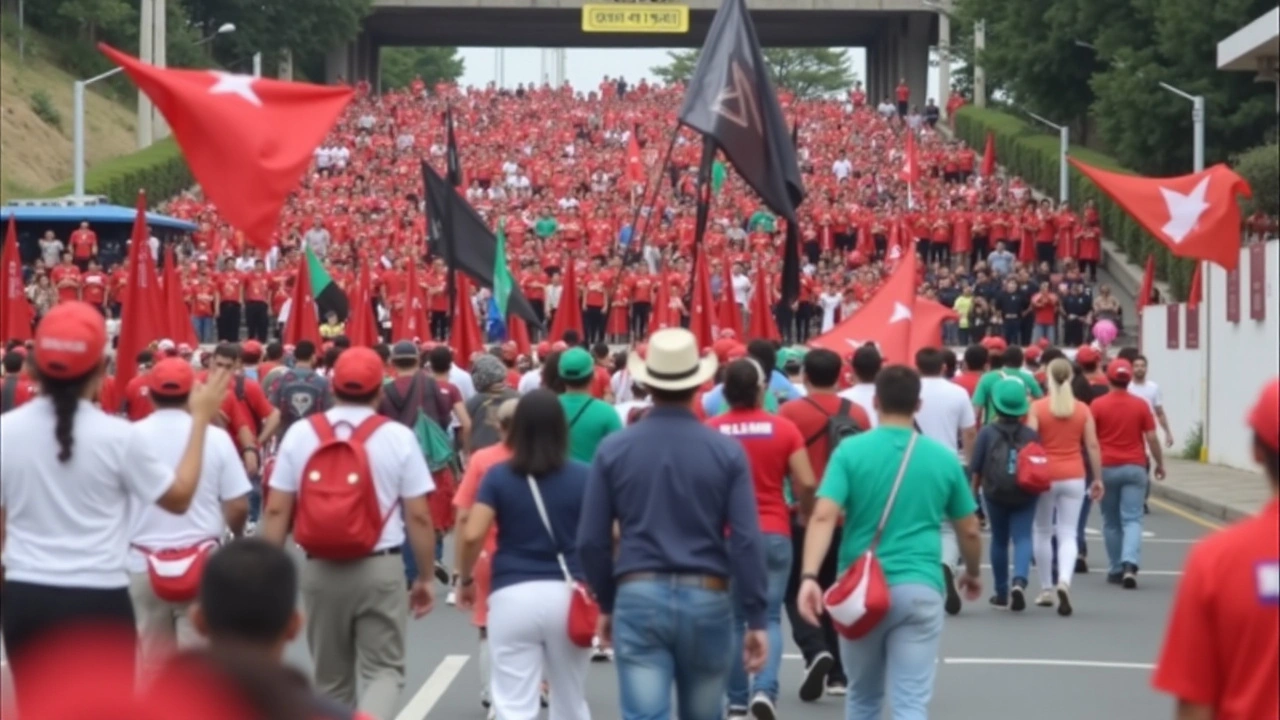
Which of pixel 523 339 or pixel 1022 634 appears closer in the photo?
pixel 1022 634

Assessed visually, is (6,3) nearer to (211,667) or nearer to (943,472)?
(943,472)

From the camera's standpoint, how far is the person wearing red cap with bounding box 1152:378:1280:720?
4941 millimetres

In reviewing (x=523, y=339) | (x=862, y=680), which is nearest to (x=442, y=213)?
(x=523, y=339)

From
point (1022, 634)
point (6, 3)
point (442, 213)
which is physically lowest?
point (1022, 634)

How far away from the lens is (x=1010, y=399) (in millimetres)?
15484

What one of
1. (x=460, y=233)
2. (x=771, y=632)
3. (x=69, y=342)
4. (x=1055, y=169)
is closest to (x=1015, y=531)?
(x=771, y=632)

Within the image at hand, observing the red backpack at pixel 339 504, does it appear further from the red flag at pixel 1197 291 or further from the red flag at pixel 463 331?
the red flag at pixel 1197 291

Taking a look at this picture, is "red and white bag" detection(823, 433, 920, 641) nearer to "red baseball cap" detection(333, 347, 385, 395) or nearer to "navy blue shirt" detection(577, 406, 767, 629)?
"navy blue shirt" detection(577, 406, 767, 629)

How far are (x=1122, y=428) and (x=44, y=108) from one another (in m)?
57.9

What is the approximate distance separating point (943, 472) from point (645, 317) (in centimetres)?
3566

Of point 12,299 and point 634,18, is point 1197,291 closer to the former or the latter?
point 12,299

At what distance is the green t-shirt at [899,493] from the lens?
8672 millimetres

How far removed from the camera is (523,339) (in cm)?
2814

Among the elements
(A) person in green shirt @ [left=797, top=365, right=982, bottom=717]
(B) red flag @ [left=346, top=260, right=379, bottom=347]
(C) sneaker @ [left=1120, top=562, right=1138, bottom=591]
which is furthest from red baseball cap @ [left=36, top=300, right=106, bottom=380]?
(B) red flag @ [left=346, top=260, right=379, bottom=347]
